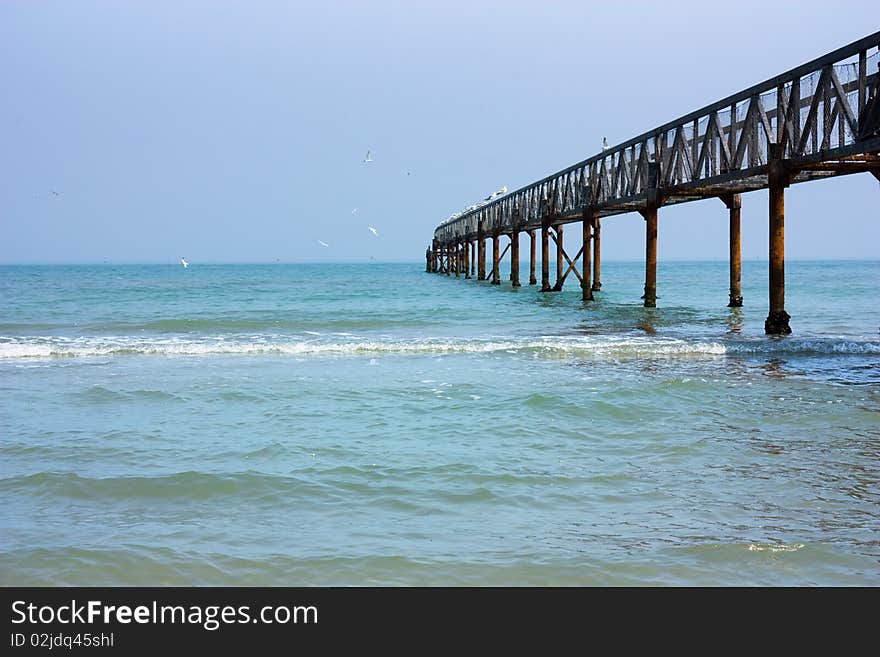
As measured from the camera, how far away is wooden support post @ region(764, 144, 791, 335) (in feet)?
54.9

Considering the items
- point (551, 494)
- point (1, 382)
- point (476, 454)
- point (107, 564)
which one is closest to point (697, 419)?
point (476, 454)

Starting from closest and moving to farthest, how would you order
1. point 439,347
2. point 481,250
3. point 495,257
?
point 439,347 → point 495,257 → point 481,250

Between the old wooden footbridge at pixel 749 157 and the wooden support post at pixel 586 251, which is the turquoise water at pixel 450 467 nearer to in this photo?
the old wooden footbridge at pixel 749 157

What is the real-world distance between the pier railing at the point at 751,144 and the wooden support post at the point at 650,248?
415mm

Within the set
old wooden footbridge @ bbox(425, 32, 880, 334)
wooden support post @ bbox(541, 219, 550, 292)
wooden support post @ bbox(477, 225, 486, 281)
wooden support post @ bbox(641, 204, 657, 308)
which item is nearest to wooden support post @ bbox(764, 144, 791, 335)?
old wooden footbridge @ bbox(425, 32, 880, 334)

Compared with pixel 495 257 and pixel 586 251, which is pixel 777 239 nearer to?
pixel 586 251

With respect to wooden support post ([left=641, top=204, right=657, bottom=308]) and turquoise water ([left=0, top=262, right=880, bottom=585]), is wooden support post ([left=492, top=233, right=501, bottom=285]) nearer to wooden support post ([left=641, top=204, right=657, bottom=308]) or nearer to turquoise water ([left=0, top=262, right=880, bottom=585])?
wooden support post ([left=641, top=204, right=657, bottom=308])

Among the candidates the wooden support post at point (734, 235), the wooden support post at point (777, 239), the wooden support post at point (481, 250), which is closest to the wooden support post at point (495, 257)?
the wooden support post at point (481, 250)

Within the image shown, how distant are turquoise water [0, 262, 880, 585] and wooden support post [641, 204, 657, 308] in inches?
326

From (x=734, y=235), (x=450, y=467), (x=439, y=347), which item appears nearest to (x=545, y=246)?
(x=734, y=235)

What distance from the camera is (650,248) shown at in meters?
26.0

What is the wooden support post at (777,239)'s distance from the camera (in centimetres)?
1673

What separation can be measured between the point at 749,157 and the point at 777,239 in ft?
5.56

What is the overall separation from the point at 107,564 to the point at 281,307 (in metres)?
30.9
